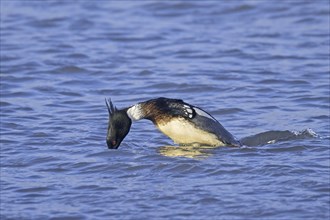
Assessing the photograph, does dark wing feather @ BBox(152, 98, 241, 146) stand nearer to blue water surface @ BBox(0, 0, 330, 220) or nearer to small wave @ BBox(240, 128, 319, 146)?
blue water surface @ BBox(0, 0, 330, 220)

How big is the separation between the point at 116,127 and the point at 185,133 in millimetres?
739

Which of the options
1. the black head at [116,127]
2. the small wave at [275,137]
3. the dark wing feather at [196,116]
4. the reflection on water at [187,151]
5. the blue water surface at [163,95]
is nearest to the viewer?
the blue water surface at [163,95]

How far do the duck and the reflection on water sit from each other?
65 millimetres

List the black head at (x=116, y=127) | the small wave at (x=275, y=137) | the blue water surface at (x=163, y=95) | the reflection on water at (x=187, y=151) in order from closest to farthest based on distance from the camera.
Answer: the blue water surface at (x=163, y=95) < the reflection on water at (x=187, y=151) < the black head at (x=116, y=127) < the small wave at (x=275, y=137)

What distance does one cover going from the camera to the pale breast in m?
11.8

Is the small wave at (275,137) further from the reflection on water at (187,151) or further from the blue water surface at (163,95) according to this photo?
the reflection on water at (187,151)

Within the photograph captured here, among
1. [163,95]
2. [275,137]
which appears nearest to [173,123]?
[275,137]

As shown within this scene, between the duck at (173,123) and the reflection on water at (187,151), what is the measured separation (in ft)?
0.21

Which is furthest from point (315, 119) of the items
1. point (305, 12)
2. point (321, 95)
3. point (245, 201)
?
point (305, 12)

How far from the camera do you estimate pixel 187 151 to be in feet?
38.6

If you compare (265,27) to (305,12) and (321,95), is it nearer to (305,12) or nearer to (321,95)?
(305,12)

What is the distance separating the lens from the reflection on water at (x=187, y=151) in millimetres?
11555

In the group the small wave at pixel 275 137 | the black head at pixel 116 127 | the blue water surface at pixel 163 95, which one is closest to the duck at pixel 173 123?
the black head at pixel 116 127

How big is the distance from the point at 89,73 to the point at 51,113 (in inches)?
96.8
